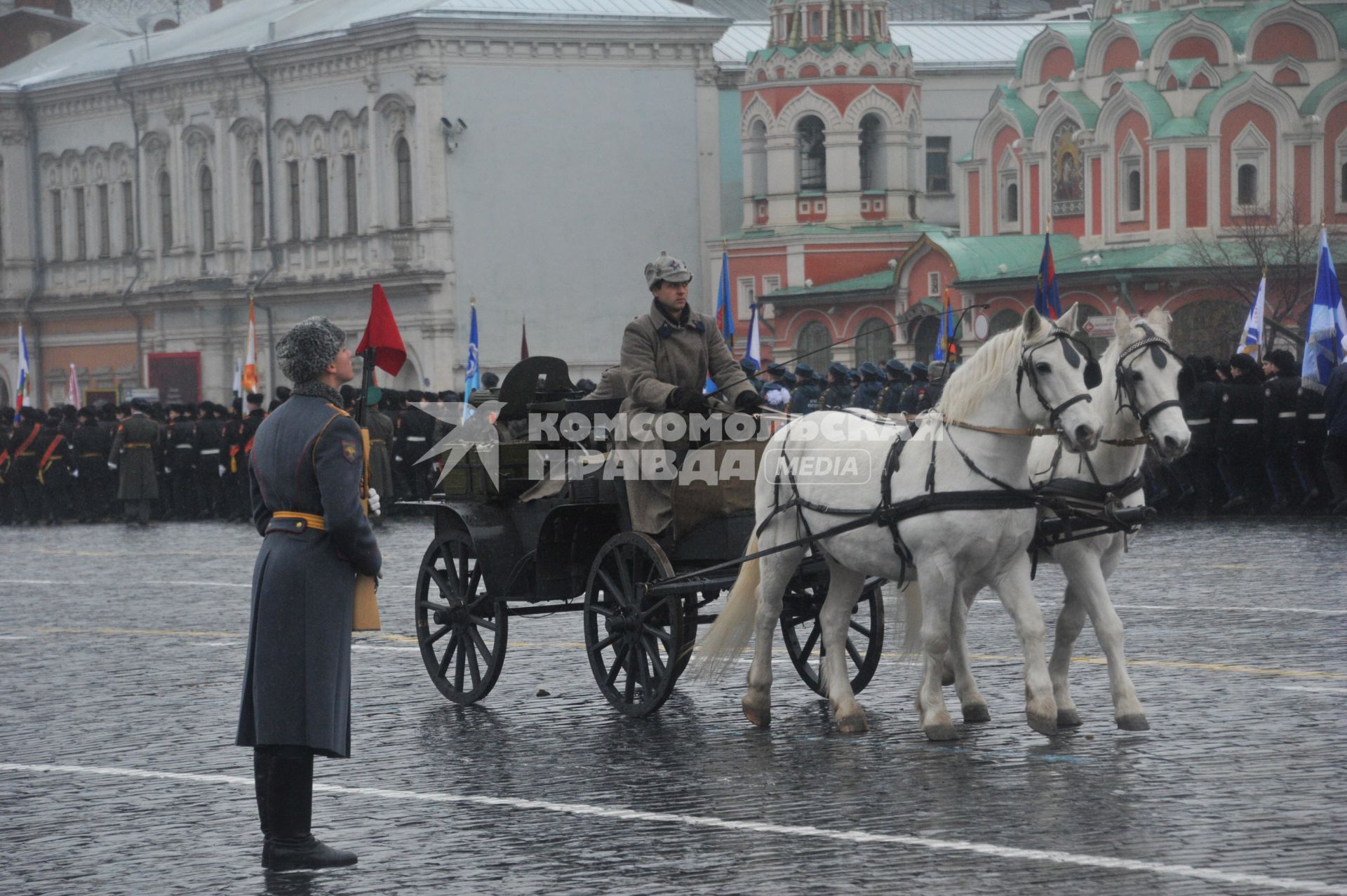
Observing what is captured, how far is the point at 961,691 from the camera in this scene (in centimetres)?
1037

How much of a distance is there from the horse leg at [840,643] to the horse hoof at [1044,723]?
0.88 metres

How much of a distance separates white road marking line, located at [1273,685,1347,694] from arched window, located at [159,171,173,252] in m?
55.1

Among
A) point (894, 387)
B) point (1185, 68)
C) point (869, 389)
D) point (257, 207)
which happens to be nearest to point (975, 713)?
point (894, 387)

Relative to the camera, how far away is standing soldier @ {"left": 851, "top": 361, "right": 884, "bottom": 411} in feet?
92.0

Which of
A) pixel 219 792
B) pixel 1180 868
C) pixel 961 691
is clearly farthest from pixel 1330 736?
pixel 219 792

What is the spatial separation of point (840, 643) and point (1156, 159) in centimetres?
4064

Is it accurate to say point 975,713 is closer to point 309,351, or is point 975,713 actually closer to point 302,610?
point 302,610

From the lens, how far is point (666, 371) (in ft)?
36.7

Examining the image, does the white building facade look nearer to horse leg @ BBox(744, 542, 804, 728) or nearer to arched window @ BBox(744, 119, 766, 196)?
arched window @ BBox(744, 119, 766, 196)

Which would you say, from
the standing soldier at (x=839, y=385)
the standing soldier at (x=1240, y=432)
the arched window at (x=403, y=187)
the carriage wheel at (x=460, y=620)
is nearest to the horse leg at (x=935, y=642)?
the carriage wheel at (x=460, y=620)

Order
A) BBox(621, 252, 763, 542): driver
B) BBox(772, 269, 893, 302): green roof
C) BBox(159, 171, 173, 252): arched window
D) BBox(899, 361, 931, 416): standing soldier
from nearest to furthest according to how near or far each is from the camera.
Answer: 1. BBox(621, 252, 763, 542): driver
2. BBox(899, 361, 931, 416): standing soldier
3. BBox(772, 269, 893, 302): green roof
4. BBox(159, 171, 173, 252): arched window

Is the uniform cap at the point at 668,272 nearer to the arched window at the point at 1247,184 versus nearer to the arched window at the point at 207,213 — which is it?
the arched window at the point at 1247,184

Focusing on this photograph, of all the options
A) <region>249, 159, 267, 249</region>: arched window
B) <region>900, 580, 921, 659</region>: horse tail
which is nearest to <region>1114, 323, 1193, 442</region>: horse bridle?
<region>900, 580, 921, 659</region>: horse tail

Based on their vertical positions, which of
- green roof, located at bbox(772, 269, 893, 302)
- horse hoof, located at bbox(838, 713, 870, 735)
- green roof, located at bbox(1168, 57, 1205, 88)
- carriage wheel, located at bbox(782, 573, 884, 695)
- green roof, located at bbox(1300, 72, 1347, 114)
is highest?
green roof, located at bbox(1168, 57, 1205, 88)
